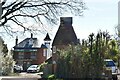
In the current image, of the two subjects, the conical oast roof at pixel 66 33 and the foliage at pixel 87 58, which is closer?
the foliage at pixel 87 58

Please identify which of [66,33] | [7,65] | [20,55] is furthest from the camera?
[20,55]

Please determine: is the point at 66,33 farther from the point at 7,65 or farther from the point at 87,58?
the point at 87,58

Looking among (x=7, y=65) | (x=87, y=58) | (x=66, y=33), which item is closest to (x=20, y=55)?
(x=66, y=33)

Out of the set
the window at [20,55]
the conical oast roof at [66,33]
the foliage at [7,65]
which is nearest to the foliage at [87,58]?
the foliage at [7,65]

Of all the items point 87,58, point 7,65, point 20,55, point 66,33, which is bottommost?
point 7,65

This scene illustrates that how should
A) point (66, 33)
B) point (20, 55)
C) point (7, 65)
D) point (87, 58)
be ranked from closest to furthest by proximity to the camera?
point (87, 58) < point (7, 65) < point (66, 33) < point (20, 55)

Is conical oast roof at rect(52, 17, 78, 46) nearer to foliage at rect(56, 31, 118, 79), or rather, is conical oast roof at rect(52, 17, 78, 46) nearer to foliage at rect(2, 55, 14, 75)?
foliage at rect(2, 55, 14, 75)

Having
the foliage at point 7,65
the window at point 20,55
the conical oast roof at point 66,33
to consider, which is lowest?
the foliage at point 7,65

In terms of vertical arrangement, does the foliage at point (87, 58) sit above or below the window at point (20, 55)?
below

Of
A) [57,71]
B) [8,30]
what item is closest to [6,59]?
[57,71]

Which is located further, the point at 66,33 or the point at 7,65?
the point at 66,33

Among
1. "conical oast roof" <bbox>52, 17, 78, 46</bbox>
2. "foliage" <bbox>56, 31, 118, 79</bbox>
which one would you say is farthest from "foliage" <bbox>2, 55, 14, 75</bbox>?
"foliage" <bbox>56, 31, 118, 79</bbox>

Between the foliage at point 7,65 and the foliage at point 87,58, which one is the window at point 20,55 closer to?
the foliage at point 7,65

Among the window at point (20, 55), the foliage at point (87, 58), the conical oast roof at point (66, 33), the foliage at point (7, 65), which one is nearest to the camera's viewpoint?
the foliage at point (87, 58)
